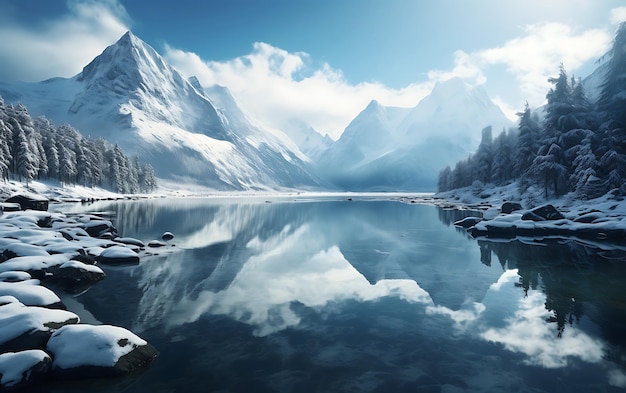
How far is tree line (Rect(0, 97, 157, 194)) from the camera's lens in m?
72.0

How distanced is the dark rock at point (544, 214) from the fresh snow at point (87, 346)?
143 ft

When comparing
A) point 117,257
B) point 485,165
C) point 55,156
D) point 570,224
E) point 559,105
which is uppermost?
point 559,105

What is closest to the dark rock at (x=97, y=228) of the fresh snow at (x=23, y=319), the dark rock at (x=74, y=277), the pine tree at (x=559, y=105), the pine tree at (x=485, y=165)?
the dark rock at (x=74, y=277)

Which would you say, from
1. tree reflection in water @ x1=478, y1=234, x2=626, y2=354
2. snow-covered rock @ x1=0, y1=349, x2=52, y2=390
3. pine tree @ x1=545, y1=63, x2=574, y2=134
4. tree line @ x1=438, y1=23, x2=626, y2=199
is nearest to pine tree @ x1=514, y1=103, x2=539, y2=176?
tree line @ x1=438, y1=23, x2=626, y2=199

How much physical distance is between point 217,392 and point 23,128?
95958 mm

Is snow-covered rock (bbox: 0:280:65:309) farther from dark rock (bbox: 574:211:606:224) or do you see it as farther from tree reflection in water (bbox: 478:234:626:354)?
dark rock (bbox: 574:211:606:224)

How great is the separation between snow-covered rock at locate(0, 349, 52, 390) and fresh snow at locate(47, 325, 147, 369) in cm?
27

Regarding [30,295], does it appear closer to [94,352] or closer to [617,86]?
[94,352]

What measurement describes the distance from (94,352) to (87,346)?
28 centimetres

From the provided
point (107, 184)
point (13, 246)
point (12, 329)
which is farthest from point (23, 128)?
point (12, 329)

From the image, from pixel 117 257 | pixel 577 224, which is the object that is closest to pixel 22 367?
pixel 117 257

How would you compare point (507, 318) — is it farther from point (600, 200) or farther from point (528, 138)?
point (528, 138)

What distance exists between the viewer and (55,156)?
86.9m

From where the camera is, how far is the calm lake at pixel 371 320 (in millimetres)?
9570
